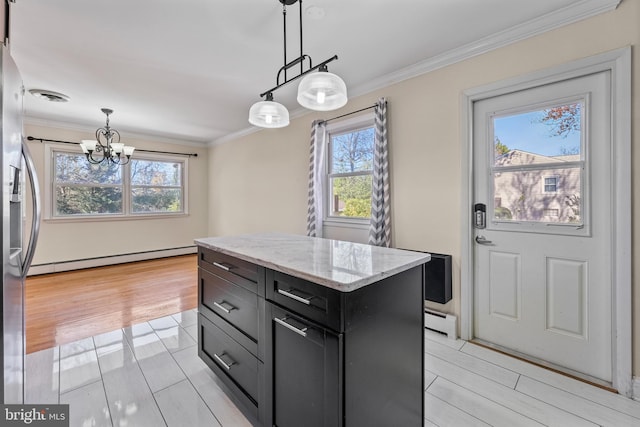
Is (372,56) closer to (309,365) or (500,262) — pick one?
(500,262)

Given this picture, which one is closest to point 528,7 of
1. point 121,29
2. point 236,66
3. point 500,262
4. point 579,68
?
→ point 579,68

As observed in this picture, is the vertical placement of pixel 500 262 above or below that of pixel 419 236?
below

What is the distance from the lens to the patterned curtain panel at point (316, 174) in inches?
137

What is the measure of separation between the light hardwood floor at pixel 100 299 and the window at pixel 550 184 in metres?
3.55

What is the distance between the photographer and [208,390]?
183 centimetres

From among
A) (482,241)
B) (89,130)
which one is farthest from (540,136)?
(89,130)

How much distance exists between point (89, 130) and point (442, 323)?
19.5 ft

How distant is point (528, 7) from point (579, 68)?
20.6 inches

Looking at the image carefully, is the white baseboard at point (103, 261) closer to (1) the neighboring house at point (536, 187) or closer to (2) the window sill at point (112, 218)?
(2) the window sill at point (112, 218)

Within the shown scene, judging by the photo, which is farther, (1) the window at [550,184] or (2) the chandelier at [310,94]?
(1) the window at [550,184]

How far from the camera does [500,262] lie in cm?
227

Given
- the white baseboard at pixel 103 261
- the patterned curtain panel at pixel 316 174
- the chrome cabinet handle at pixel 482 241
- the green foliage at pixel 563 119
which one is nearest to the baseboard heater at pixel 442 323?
the chrome cabinet handle at pixel 482 241

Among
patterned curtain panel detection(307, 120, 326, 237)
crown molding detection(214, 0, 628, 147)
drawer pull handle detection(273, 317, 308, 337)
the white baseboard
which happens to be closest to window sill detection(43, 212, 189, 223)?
the white baseboard

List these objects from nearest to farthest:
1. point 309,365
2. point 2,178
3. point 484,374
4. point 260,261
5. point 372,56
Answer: point 2,178
point 309,365
point 260,261
point 484,374
point 372,56
